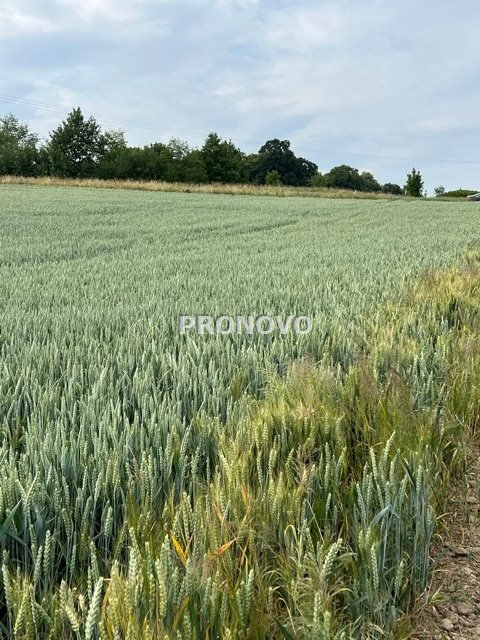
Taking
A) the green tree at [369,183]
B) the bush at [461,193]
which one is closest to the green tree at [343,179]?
the green tree at [369,183]

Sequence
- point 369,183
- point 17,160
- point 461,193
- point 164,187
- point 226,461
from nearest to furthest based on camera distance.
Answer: point 226,461
point 164,187
point 17,160
point 461,193
point 369,183

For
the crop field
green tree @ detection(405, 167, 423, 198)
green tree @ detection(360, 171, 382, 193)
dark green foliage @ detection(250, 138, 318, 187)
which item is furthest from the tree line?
the crop field

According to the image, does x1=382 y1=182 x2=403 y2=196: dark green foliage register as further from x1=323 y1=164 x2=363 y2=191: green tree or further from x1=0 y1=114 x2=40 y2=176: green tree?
x1=0 y1=114 x2=40 y2=176: green tree

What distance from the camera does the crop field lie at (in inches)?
40.4

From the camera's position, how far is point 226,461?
4.77 ft

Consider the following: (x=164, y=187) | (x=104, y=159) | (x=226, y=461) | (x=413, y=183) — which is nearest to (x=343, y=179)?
(x=413, y=183)

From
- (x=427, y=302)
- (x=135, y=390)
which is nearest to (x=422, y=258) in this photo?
(x=427, y=302)

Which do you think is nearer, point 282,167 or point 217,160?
point 217,160

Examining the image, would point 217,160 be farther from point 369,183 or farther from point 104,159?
point 369,183

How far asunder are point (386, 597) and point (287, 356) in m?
1.47

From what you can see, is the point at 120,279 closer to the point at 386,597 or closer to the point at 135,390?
the point at 135,390

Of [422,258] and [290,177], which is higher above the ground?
[290,177]

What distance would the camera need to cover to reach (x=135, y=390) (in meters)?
2.07

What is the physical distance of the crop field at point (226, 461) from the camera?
40.4 inches
